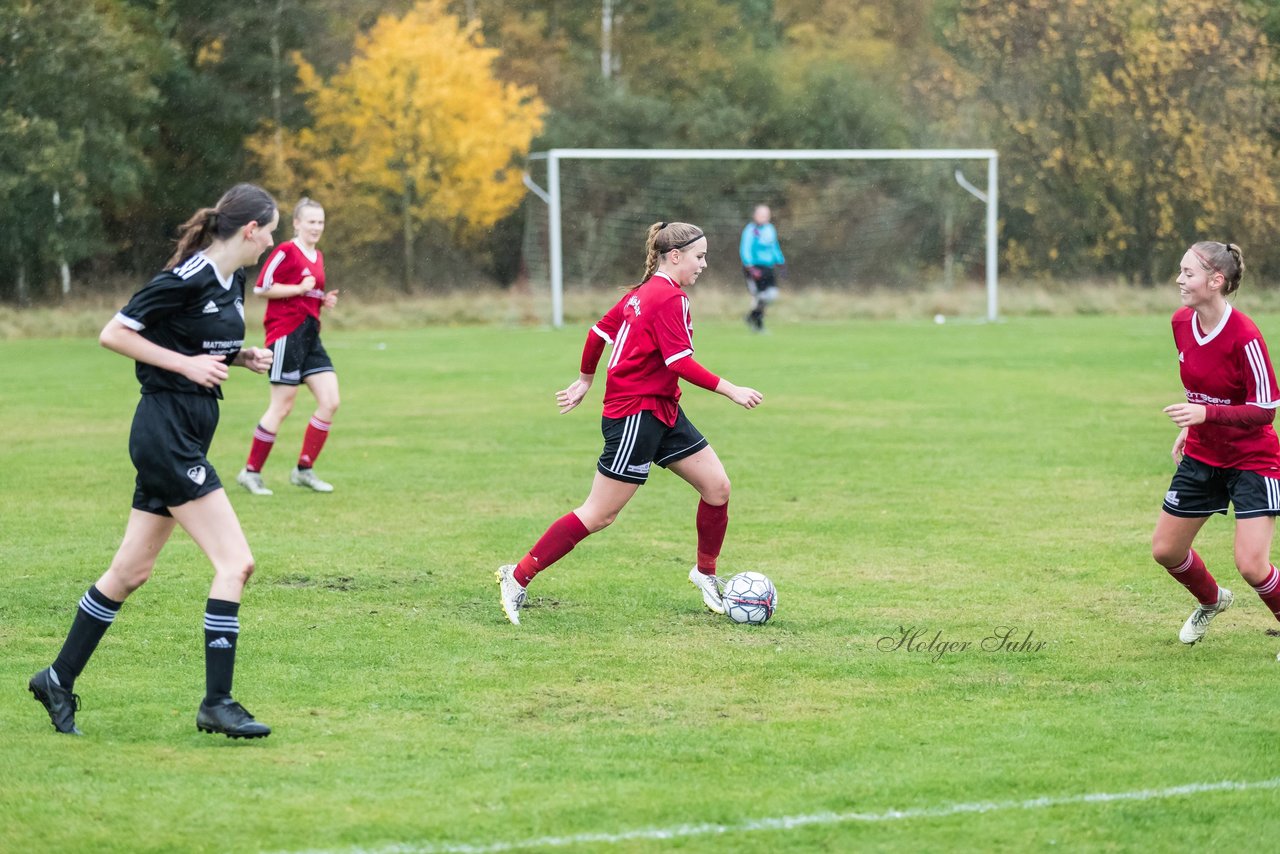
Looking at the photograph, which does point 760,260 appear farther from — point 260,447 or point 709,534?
point 709,534

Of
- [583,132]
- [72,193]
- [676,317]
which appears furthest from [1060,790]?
[583,132]

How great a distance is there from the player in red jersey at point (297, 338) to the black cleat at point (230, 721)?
19.1 feet

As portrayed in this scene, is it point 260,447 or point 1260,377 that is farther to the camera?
point 260,447

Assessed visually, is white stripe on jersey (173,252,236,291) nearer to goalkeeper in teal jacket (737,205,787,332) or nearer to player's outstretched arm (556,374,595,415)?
player's outstretched arm (556,374,595,415)

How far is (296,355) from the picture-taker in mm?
11156

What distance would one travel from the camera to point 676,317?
22.9 ft

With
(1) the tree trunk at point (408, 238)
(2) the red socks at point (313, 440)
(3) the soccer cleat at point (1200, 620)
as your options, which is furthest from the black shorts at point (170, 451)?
(1) the tree trunk at point (408, 238)

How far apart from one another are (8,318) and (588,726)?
30.2 metres

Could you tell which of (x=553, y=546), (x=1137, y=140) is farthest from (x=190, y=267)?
(x=1137, y=140)

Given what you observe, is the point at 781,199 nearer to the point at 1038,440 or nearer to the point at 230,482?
the point at 1038,440

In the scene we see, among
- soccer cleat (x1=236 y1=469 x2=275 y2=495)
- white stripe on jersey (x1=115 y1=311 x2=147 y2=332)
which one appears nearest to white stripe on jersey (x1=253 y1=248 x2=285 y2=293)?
soccer cleat (x1=236 y1=469 x2=275 y2=495)

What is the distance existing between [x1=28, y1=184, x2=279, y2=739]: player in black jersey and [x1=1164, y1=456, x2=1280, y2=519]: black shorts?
3989 mm

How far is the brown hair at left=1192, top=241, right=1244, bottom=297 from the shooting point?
20.6 ft

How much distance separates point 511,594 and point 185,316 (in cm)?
249
